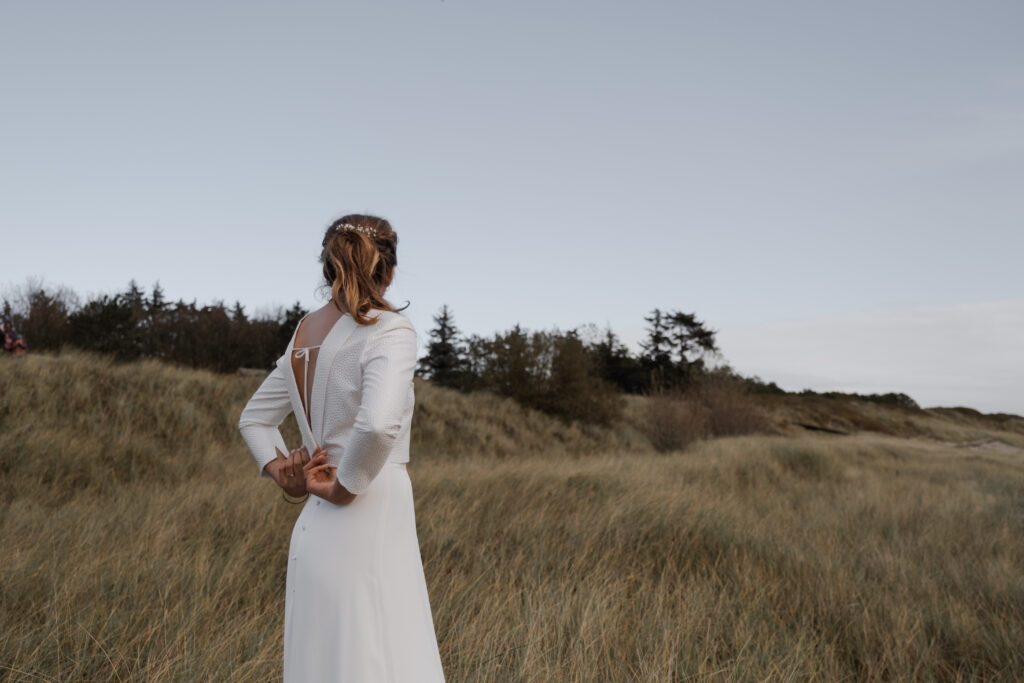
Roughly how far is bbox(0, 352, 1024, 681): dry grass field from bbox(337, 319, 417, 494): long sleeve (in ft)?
5.88

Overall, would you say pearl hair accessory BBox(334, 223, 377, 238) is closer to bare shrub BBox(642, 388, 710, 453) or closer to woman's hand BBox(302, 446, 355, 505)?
woman's hand BBox(302, 446, 355, 505)

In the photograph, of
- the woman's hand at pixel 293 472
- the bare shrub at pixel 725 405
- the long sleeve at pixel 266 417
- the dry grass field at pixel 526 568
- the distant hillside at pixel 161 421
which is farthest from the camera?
the bare shrub at pixel 725 405

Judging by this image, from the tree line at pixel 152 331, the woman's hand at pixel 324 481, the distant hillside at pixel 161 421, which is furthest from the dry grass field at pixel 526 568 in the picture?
the tree line at pixel 152 331

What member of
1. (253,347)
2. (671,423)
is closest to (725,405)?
(671,423)

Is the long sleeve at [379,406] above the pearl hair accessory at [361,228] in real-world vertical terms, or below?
below

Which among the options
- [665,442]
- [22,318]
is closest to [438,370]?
[665,442]

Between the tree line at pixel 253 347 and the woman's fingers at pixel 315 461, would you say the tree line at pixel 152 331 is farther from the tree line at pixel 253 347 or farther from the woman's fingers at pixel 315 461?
the woman's fingers at pixel 315 461

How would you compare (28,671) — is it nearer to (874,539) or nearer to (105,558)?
(105,558)

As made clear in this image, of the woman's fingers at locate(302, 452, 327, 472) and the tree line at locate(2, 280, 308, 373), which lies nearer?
the woman's fingers at locate(302, 452, 327, 472)

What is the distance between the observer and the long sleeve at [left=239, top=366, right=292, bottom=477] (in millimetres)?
2076

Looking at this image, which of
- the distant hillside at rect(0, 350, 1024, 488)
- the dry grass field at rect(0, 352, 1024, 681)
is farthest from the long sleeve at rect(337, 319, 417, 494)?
the distant hillside at rect(0, 350, 1024, 488)

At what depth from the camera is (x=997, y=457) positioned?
61.7 ft

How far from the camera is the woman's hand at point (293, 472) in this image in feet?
6.12

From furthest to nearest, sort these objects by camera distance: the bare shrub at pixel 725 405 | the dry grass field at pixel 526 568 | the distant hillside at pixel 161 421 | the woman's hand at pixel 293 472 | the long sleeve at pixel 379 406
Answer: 1. the bare shrub at pixel 725 405
2. the distant hillside at pixel 161 421
3. the dry grass field at pixel 526 568
4. the woman's hand at pixel 293 472
5. the long sleeve at pixel 379 406
